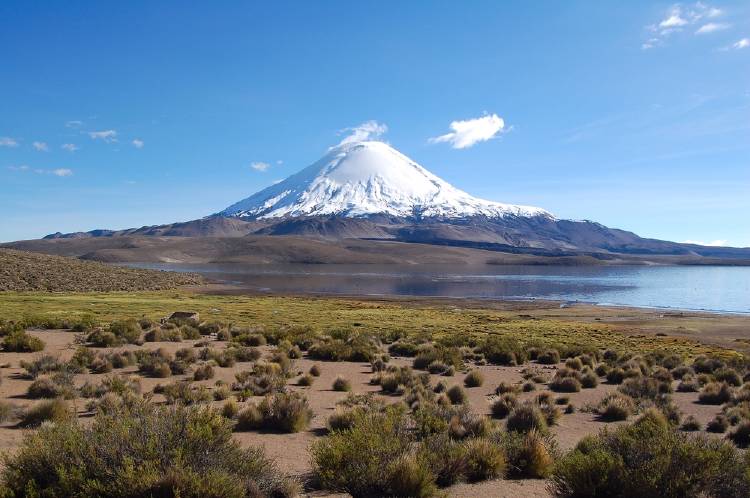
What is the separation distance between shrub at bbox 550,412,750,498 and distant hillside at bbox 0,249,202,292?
50.0 metres

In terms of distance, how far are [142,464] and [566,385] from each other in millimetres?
11608

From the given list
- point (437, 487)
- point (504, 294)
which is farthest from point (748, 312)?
point (437, 487)

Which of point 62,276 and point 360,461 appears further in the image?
point 62,276

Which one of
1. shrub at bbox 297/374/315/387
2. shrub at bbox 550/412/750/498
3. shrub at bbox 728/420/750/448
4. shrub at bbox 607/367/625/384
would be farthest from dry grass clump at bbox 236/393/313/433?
→ shrub at bbox 607/367/625/384

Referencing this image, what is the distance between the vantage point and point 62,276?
53594mm

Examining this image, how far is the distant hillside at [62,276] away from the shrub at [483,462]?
48568mm

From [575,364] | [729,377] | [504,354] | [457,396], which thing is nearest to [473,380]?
[457,396]

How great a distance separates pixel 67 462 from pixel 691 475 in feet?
19.5

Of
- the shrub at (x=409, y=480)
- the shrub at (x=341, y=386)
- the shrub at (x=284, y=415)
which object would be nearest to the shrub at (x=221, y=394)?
the shrub at (x=284, y=415)

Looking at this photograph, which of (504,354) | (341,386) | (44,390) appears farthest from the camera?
(504,354)

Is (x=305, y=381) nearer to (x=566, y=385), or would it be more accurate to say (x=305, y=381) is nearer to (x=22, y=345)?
(x=566, y=385)

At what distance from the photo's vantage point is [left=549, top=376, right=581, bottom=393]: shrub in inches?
552

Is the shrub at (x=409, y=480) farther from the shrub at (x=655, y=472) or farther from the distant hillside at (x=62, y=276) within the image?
the distant hillside at (x=62, y=276)

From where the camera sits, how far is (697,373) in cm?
1678
